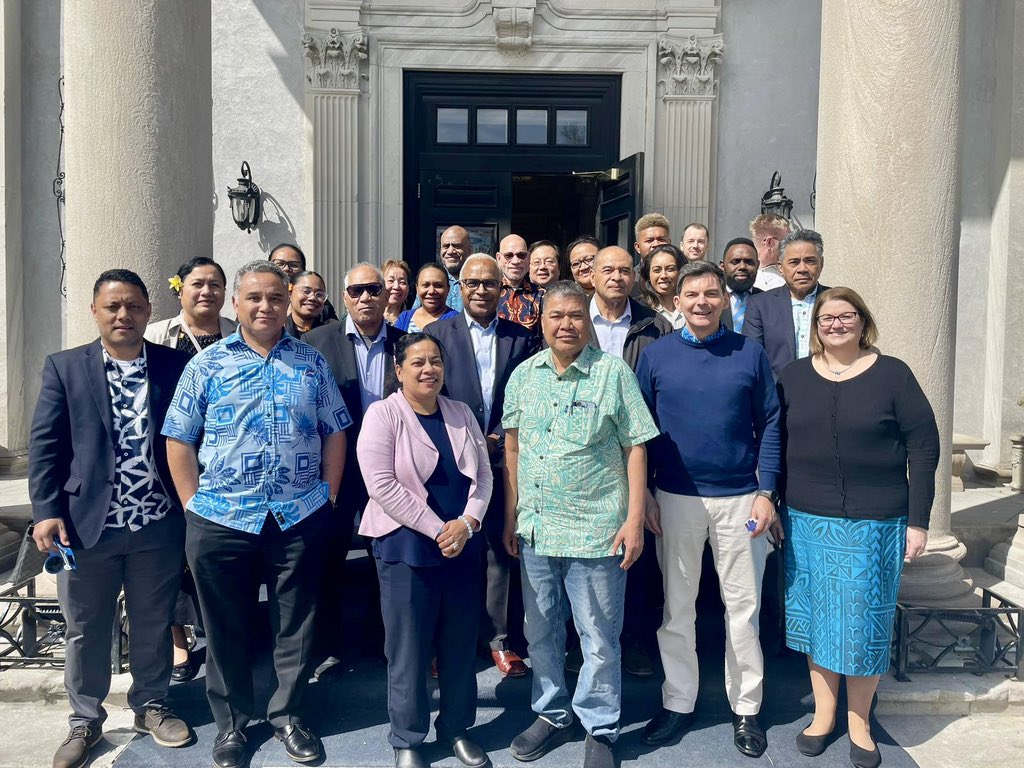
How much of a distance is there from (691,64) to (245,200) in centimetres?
474

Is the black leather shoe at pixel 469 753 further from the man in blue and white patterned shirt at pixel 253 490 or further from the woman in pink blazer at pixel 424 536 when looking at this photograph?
the man in blue and white patterned shirt at pixel 253 490

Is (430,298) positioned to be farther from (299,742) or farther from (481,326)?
(299,742)

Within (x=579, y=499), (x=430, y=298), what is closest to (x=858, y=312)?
(x=579, y=499)

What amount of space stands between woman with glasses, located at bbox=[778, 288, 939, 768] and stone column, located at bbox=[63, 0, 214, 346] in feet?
11.8

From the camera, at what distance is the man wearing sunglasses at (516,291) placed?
A: 206 inches

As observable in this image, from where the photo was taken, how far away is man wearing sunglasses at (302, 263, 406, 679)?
14.2ft

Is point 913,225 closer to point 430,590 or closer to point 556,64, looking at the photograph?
point 430,590

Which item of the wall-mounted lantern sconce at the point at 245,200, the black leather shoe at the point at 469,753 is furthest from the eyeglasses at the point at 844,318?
the wall-mounted lantern sconce at the point at 245,200

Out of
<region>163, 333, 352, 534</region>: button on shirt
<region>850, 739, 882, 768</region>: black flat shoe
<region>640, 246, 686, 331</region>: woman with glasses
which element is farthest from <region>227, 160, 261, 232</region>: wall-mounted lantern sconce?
<region>850, 739, 882, 768</region>: black flat shoe

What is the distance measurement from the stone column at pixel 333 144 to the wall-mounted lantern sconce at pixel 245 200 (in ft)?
1.85

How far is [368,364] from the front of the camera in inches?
174

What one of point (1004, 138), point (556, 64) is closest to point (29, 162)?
point (556, 64)

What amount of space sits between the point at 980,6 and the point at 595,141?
3.92 m

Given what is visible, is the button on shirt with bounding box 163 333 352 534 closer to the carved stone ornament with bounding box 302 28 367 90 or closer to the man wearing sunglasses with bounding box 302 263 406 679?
the man wearing sunglasses with bounding box 302 263 406 679
